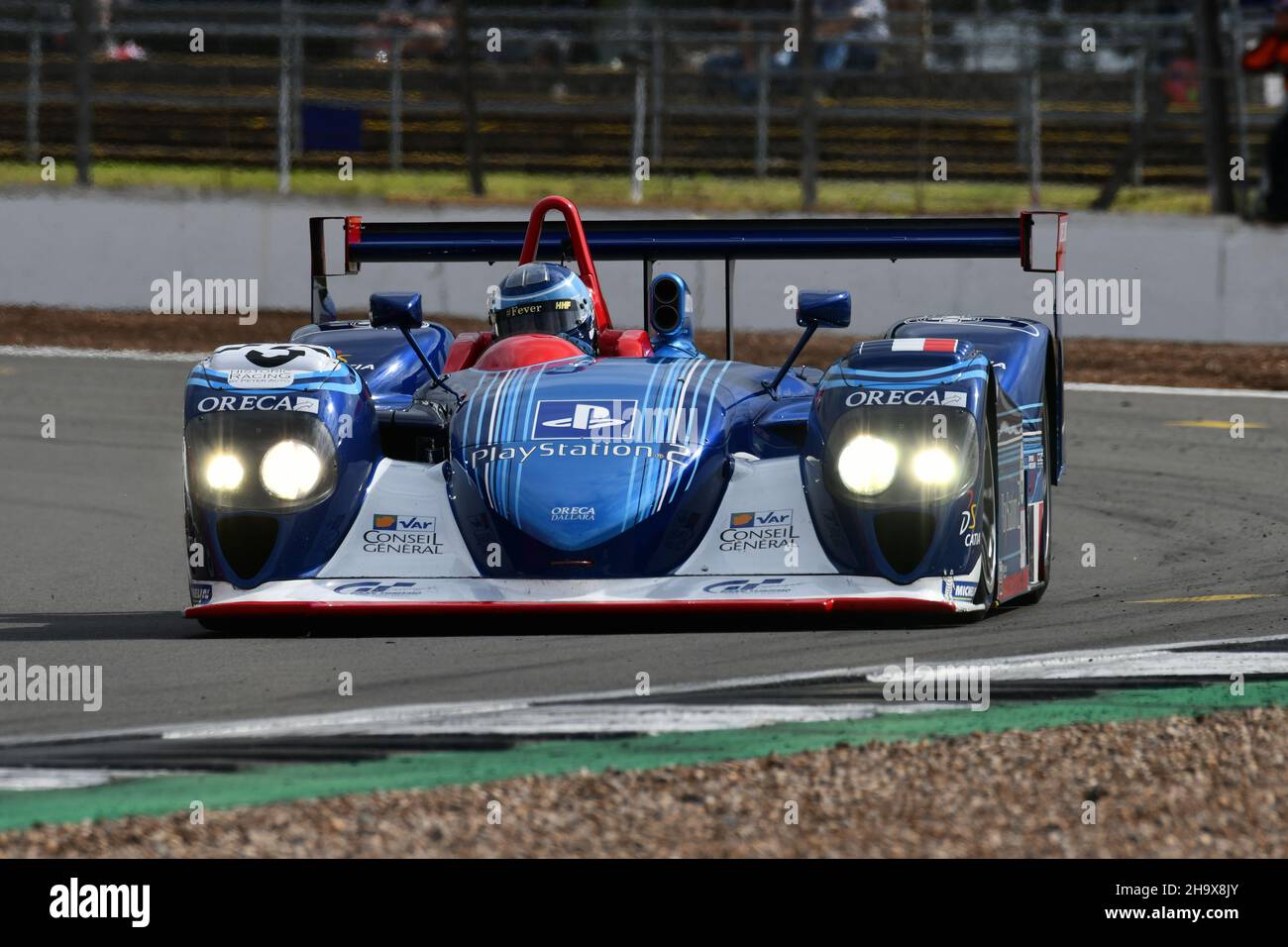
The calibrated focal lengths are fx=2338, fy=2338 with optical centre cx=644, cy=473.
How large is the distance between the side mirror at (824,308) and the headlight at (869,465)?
724 millimetres

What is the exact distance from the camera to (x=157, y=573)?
9453mm

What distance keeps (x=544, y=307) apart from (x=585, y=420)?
1121 mm

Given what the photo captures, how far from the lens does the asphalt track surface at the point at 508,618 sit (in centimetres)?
660

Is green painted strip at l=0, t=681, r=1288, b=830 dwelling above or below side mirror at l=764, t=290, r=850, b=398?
below

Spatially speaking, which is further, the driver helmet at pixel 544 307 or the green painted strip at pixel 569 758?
the driver helmet at pixel 544 307

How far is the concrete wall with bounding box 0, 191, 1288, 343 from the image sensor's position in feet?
54.7

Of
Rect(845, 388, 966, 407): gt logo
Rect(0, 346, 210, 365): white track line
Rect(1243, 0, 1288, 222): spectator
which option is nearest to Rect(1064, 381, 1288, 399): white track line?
Rect(1243, 0, 1288, 222): spectator

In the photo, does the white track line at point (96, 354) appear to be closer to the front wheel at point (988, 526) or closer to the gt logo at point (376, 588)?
the gt logo at point (376, 588)

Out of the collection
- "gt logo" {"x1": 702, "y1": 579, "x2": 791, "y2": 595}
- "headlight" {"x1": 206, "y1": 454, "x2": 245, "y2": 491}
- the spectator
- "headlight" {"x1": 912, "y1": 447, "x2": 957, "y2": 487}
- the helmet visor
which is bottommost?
"gt logo" {"x1": 702, "y1": 579, "x2": 791, "y2": 595}

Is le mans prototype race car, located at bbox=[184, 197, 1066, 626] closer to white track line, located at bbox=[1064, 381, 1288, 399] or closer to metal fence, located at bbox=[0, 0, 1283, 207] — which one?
white track line, located at bbox=[1064, 381, 1288, 399]

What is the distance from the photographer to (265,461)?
24.6 ft

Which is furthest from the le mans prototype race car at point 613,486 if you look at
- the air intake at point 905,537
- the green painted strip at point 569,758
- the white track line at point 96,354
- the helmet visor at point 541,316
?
the white track line at point 96,354

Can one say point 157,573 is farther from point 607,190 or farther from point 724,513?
point 607,190

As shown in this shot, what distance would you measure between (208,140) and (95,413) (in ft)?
26.9
